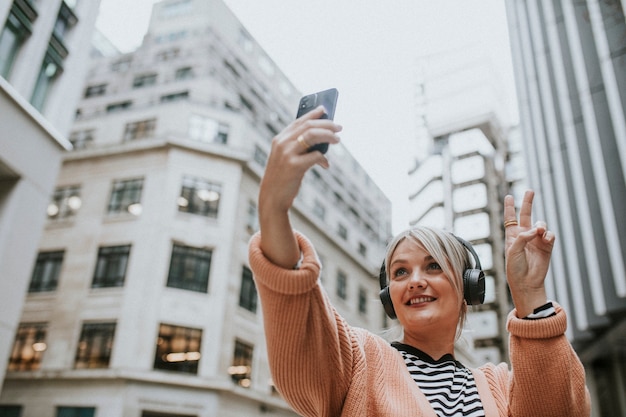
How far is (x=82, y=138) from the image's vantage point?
22.7 metres

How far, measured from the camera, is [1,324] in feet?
30.3

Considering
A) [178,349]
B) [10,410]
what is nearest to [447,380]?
[178,349]

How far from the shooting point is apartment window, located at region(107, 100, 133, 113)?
77.8 ft

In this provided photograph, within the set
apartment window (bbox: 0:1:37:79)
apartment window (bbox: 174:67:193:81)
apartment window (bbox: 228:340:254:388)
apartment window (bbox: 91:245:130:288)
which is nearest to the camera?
apartment window (bbox: 0:1:37:79)

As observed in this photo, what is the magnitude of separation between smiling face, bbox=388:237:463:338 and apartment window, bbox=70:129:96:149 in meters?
22.9

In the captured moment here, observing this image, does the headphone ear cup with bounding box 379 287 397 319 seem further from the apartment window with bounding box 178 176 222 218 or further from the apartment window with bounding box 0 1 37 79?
the apartment window with bounding box 178 176 222 218

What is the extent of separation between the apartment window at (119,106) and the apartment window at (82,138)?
163 centimetres

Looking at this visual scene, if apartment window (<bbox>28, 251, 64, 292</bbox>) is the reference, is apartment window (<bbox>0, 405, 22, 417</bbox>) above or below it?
below

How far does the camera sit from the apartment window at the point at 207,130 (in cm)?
2125

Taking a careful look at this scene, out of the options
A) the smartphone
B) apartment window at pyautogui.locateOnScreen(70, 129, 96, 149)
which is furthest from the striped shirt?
apartment window at pyautogui.locateOnScreen(70, 129, 96, 149)

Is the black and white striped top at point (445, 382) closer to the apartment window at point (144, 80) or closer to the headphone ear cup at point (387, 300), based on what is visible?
the headphone ear cup at point (387, 300)

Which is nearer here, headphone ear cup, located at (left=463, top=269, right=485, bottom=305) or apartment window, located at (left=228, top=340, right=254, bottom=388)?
headphone ear cup, located at (left=463, top=269, right=485, bottom=305)

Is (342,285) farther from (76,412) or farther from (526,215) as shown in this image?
(526,215)

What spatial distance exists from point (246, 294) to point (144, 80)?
37.5ft
